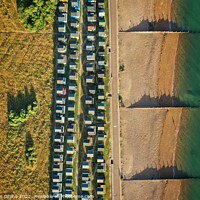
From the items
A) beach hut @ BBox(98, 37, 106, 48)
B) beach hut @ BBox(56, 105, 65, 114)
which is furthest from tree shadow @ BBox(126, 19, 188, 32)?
beach hut @ BBox(56, 105, 65, 114)

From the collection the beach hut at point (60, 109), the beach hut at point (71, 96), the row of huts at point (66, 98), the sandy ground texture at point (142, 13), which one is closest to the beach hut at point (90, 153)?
the row of huts at point (66, 98)

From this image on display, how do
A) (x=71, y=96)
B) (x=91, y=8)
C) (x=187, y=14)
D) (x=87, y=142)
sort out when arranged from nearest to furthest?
1. (x=87, y=142)
2. (x=71, y=96)
3. (x=91, y=8)
4. (x=187, y=14)

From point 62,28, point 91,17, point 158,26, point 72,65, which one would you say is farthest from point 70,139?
point 158,26

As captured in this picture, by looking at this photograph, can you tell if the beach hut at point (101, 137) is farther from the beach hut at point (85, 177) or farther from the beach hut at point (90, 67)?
the beach hut at point (90, 67)

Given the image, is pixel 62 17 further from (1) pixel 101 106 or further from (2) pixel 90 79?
(1) pixel 101 106

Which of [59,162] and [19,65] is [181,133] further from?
[19,65]

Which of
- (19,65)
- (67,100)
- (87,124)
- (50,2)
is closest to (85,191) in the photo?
(87,124)

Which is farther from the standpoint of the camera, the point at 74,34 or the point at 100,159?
the point at 74,34
